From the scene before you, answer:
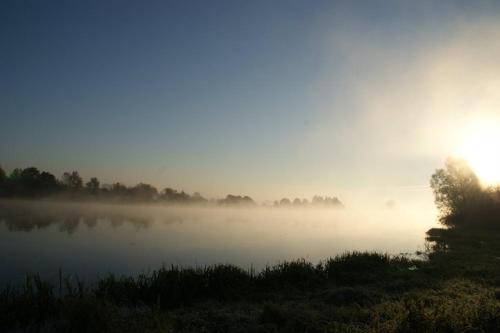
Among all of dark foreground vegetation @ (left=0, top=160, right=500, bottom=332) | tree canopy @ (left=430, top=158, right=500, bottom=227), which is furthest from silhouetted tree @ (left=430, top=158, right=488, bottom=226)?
dark foreground vegetation @ (left=0, top=160, right=500, bottom=332)

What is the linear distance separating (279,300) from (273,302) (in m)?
0.64

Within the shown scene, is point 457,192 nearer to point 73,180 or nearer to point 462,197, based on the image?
point 462,197

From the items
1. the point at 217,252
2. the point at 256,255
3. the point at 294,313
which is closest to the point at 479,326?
the point at 294,313

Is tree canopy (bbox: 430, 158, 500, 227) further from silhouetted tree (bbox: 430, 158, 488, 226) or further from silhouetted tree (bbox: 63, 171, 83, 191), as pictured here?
silhouetted tree (bbox: 63, 171, 83, 191)

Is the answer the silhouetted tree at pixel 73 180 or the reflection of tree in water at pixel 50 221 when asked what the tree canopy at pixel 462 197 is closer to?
the reflection of tree in water at pixel 50 221

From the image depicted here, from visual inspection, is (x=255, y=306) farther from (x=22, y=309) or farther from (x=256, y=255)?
(x=256, y=255)

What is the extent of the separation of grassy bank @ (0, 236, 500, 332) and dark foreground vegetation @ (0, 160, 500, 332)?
0.04m

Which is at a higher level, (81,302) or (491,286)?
(81,302)

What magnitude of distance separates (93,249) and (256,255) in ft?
54.7

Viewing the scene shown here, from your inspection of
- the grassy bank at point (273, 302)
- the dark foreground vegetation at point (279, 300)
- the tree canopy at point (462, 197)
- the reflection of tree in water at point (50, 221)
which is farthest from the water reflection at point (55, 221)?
the tree canopy at point (462, 197)

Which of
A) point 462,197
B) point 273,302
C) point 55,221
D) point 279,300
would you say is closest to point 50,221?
point 55,221

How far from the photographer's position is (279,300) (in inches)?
701

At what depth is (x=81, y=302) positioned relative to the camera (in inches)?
451

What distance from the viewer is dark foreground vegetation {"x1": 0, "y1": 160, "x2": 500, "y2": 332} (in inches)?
461
